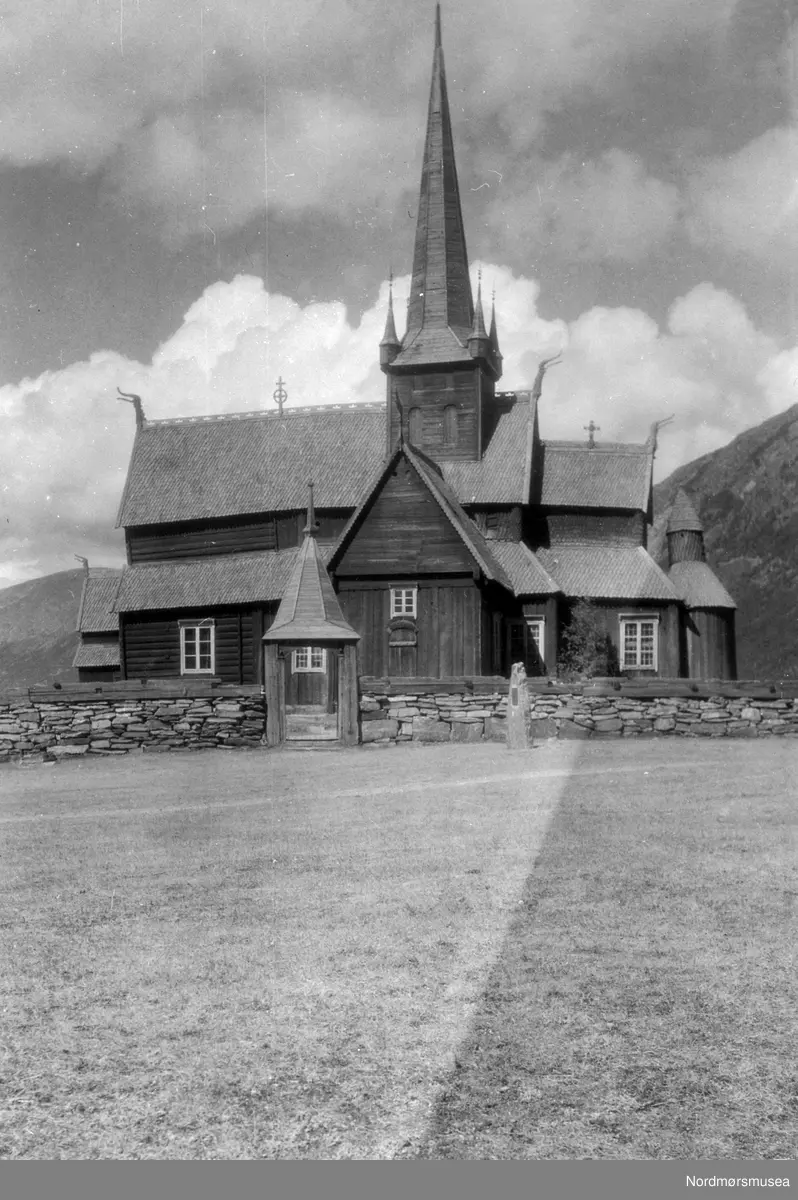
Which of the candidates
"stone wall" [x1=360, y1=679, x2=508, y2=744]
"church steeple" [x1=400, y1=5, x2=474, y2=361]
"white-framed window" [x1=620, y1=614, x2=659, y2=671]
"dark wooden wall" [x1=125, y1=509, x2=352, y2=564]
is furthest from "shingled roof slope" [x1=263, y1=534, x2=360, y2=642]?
"church steeple" [x1=400, y1=5, x2=474, y2=361]

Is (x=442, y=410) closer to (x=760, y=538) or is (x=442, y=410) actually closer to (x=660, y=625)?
(x=660, y=625)

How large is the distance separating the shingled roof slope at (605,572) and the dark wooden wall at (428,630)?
7223 millimetres

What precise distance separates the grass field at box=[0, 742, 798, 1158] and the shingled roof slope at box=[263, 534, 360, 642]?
13.0m

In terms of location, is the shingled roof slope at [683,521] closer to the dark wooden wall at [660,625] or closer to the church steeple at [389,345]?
the dark wooden wall at [660,625]

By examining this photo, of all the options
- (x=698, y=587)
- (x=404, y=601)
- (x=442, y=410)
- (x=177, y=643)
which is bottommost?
(x=177, y=643)

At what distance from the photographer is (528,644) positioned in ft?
123

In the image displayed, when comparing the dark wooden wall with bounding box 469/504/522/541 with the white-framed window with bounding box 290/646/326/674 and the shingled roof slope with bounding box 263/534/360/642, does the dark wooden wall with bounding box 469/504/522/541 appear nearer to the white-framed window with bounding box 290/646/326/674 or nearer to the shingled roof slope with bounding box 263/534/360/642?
the white-framed window with bounding box 290/646/326/674

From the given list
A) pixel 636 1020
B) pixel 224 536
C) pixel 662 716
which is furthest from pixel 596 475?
Result: pixel 636 1020

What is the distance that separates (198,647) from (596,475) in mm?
15512

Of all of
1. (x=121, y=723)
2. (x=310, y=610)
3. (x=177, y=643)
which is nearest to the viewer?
(x=121, y=723)

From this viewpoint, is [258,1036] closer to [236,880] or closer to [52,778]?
[236,880]

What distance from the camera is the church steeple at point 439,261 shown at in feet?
137

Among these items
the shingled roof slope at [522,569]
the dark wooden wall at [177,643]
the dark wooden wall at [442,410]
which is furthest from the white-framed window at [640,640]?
the dark wooden wall at [177,643]

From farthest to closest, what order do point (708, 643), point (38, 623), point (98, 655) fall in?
point (38, 623), point (98, 655), point (708, 643)
